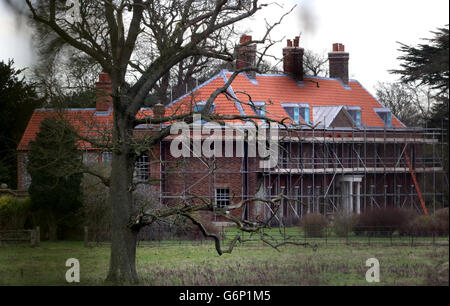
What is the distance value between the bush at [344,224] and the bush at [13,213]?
340 inches

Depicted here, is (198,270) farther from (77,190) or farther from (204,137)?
(204,137)

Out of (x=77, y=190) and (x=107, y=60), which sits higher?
(x=107, y=60)

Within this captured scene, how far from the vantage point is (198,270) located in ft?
42.3

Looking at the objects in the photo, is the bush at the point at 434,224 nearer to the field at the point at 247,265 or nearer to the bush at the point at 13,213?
the field at the point at 247,265

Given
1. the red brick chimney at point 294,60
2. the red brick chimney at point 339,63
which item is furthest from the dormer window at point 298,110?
the red brick chimney at point 339,63

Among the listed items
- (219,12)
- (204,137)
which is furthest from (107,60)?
(204,137)

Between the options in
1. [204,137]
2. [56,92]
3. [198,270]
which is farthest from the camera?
[204,137]

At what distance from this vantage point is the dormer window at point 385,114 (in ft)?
99.1

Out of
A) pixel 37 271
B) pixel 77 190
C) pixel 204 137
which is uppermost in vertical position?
pixel 204 137

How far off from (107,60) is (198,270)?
4344 millimetres

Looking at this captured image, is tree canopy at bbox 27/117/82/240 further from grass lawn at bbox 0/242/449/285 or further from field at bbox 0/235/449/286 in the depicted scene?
grass lawn at bbox 0/242/449/285

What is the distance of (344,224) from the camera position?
610 inches

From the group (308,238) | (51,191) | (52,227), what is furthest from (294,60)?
(52,227)
